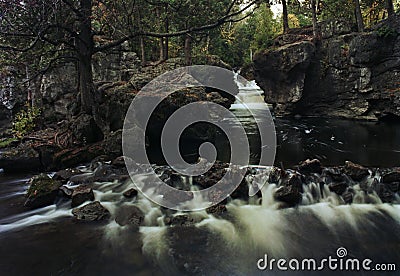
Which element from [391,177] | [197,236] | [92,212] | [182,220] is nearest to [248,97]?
[391,177]

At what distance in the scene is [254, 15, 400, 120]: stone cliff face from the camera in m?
16.0

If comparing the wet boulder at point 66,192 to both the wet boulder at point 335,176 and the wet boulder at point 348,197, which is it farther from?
the wet boulder at point 348,197

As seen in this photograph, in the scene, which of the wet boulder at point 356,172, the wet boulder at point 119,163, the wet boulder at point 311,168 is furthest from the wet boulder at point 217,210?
the wet boulder at point 119,163

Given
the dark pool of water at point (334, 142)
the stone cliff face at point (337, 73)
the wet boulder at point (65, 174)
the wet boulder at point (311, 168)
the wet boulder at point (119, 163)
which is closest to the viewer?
the wet boulder at point (311, 168)

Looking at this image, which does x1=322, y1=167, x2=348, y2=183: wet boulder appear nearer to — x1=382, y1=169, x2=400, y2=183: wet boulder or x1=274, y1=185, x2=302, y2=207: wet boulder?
x1=382, y1=169, x2=400, y2=183: wet boulder

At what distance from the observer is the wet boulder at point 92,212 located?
5703 mm

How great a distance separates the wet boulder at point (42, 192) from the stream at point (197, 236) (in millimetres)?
196

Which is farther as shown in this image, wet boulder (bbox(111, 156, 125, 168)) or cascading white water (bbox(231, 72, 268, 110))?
cascading white water (bbox(231, 72, 268, 110))

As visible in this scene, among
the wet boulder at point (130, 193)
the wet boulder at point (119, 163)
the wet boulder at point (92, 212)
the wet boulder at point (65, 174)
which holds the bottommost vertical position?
the wet boulder at point (92, 212)

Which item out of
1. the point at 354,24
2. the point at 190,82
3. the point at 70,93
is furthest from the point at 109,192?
the point at 354,24

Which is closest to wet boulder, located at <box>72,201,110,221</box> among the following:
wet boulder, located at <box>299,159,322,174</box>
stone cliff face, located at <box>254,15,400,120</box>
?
wet boulder, located at <box>299,159,322,174</box>

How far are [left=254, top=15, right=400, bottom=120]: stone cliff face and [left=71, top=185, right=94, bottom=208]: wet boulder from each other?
1626cm

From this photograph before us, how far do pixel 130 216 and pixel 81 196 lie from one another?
1388mm

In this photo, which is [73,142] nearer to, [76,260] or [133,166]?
[133,166]
